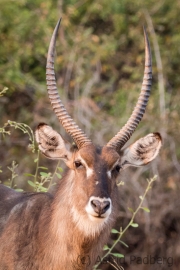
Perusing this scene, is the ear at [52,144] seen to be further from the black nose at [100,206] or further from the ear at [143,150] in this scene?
the black nose at [100,206]

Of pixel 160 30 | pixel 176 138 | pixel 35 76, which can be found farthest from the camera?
pixel 160 30

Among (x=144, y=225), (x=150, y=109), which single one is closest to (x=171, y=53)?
(x=150, y=109)

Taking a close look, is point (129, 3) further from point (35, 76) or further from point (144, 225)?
point (144, 225)

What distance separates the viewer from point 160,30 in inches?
727

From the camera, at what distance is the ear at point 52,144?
7.94 meters

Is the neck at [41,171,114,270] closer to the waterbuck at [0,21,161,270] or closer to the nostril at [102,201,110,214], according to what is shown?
the waterbuck at [0,21,161,270]

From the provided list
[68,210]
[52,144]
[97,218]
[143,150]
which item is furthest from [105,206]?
[143,150]

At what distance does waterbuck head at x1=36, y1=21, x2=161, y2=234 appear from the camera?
7.21 metres

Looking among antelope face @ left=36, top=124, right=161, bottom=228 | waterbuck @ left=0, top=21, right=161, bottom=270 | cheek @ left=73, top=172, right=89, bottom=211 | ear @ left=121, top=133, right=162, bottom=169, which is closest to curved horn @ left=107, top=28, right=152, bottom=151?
waterbuck @ left=0, top=21, right=161, bottom=270

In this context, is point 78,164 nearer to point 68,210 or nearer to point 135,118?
point 68,210

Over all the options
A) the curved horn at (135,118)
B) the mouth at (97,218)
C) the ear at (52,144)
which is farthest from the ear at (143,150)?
the mouth at (97,218)

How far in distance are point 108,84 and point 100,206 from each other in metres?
10.8

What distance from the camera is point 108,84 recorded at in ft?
57.7

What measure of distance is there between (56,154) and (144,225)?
22.9 feet
